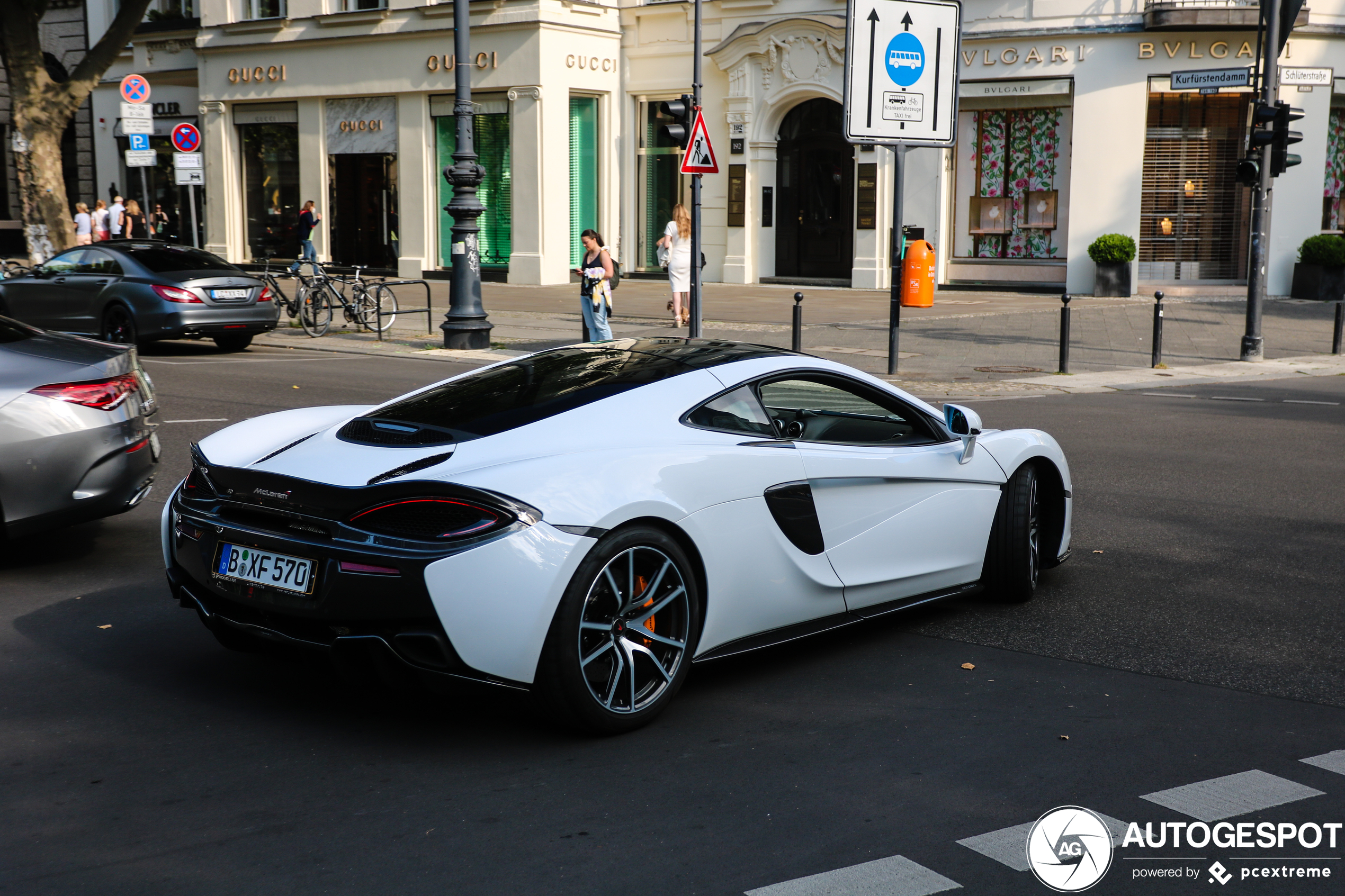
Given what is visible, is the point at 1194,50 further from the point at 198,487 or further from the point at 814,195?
the point at 198,487

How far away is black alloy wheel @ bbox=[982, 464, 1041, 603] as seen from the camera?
594 cm

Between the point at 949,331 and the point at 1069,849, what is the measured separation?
701 inches

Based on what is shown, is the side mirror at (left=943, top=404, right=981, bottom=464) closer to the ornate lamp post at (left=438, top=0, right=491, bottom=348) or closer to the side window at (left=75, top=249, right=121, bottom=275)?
the ornate lamp post at (left=438, top=0, right=491, bottom=348)

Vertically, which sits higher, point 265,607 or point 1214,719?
point 265,607

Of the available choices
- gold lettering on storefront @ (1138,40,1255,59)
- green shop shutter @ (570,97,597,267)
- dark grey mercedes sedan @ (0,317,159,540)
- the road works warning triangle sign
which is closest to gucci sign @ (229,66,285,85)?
green shop shutter @ (570,97,597,267)

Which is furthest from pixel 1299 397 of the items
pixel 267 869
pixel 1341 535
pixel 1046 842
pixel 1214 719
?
pixel 267 869

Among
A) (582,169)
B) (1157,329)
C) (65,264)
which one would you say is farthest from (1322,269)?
(65,264)

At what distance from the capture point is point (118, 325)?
1714 centimetres

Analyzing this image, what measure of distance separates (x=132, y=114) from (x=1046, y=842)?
20548 millimetres

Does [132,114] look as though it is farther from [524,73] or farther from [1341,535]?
[1341,535]

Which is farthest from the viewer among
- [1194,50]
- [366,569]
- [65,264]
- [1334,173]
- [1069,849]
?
[1334,173]

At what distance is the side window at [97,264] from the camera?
17203 millimetres

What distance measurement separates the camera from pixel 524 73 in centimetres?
2936

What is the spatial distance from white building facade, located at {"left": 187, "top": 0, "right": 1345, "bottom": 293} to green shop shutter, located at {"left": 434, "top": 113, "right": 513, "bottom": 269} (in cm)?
6
